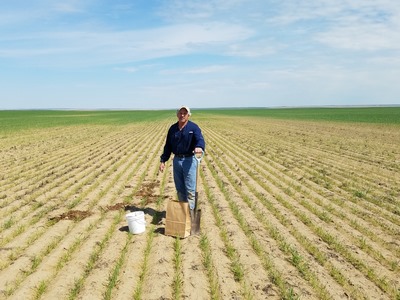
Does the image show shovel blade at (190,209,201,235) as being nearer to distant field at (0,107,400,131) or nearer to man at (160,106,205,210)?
man at (160,106,205,210)

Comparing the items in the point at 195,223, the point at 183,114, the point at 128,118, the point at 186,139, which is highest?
the point at 183,114

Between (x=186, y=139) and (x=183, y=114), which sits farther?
(x=186, y=139)

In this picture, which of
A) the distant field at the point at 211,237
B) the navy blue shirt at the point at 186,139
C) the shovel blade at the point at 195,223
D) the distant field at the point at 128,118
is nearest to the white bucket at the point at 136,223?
the distant field at the point at 211,237

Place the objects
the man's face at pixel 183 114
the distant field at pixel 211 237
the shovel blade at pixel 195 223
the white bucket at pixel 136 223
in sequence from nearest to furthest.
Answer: the distant field at pixel 211 237, the man's face at pixel 183 114, the white bucket at pixel 136 223, the shovel blade at pixel 195 223

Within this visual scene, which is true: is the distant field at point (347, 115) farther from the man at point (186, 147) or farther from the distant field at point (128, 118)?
the man at point (186, 147)

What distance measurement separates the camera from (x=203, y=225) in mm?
6160

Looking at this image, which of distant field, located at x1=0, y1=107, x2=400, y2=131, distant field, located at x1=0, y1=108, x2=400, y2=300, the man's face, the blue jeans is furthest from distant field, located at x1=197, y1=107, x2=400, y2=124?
the man's face

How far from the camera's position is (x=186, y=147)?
18.5 ft

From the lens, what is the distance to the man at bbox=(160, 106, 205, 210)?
18.0 feet

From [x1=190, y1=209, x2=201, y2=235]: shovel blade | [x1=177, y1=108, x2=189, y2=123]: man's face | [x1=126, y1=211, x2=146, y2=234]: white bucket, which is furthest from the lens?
[x1=190, y1=209, x2=201, y2=235]: shovel blade

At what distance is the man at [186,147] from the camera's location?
5.50 meters

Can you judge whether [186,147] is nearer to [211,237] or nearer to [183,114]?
[183,114]

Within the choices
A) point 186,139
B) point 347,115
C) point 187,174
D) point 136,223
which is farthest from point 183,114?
point 347,115

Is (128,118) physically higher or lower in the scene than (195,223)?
higher
